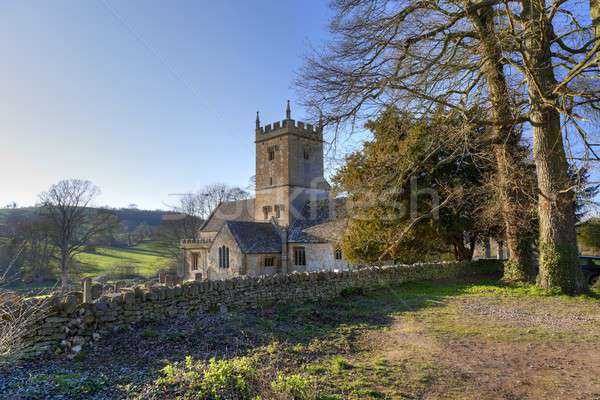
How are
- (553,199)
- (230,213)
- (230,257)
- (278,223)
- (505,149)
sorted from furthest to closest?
(230,213) < (278,223) < (230,257) < (505,149) < (553,199)

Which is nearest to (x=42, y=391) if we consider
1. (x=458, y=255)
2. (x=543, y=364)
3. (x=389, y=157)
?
(x=543, y=364)

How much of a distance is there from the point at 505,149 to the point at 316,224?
68.9 ft

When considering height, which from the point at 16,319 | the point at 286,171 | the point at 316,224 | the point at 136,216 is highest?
the point at 286,171

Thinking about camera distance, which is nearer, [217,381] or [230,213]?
[217,381]

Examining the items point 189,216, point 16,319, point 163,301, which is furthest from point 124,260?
point 16,319

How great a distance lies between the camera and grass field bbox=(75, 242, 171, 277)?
4116cm

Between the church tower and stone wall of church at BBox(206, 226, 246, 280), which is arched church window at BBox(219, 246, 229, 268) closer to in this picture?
stone wall of church at BBox(206, 226, 246, 280)

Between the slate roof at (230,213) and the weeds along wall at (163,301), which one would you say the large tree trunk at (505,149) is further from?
the slate roof at (230,213)

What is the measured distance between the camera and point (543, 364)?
18.2 ft

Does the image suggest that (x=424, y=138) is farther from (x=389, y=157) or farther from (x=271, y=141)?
(x=271, y=141)

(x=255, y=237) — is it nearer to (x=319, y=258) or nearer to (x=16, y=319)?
(x=319, y=258)

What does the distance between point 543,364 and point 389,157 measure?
992 cm

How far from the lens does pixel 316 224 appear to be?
33.6 meters

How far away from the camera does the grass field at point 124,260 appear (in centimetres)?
4116
